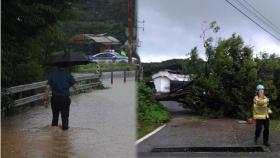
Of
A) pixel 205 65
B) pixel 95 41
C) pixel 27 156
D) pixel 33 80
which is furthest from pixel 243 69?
pixel 27 156

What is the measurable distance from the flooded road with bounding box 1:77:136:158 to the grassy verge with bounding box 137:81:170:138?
19.0 inches

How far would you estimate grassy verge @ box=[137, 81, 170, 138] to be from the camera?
1634 cm

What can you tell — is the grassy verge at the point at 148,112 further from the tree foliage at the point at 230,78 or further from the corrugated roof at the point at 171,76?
the tree foliage at the point at 230,78

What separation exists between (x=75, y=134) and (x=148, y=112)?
5901mm

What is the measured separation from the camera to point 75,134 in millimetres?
11820

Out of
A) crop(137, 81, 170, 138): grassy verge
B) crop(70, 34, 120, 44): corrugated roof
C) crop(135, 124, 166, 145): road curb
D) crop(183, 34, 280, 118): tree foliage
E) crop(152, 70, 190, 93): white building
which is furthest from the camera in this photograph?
crop(183, 34, 280, 118): tree foliage

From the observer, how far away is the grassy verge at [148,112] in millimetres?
16339

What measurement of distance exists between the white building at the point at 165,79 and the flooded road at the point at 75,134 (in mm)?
1231

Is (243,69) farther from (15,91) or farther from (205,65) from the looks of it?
(15,91)

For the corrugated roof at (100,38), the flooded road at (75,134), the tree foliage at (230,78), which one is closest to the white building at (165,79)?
the tree foliage at (230,78)

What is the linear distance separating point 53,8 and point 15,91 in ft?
9.65

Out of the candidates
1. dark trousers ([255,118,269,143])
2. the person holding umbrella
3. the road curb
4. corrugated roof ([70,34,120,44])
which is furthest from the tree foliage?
corrugated roof ([70,34,120,44])

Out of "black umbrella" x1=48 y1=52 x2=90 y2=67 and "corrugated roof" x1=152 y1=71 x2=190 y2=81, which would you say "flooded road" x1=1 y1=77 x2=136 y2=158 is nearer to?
"corrugated roof" x1=152 y1=71 x2=190 y2=81

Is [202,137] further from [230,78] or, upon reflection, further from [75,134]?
[230,78]
